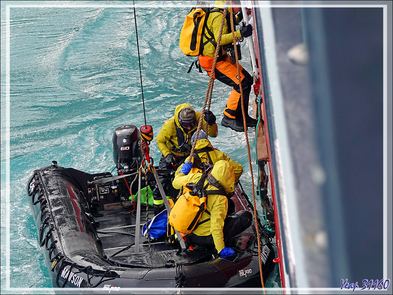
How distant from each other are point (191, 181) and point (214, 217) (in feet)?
1.19

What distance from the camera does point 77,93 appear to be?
901 centimetres

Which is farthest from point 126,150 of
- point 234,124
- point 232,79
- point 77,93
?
point 77,93

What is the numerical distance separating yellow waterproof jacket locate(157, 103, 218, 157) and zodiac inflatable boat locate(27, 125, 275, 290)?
29 cm

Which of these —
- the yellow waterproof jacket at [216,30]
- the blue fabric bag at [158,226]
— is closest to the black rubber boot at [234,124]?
the yellow waterproof jacket at [216,30]

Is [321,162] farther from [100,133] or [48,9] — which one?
[48,9]

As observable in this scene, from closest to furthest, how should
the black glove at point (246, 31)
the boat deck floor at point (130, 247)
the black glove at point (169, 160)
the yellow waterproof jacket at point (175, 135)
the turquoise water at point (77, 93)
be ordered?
the black glove at point (246, 31), the boat deck floor at point (130, 247), the yellow waterproof jacket at point (175, 135), the black glove at point (169, 160), the turquoise water at point (77, 93)

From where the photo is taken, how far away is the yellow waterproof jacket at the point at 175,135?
4.91 meters

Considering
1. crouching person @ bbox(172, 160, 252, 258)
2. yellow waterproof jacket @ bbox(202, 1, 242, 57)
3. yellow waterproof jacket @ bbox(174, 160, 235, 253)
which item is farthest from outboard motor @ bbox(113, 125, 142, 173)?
yellow waterproof jacket @ bbox(174, 160, 235, 253)

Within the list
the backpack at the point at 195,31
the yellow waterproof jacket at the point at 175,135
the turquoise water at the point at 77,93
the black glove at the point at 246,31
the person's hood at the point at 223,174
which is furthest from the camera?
the turquoise water at the point at 77,93

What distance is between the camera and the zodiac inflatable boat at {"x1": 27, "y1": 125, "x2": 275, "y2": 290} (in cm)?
368

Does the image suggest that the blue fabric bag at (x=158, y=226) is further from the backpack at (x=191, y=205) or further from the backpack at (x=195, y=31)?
the backpack at (x=195, y=31)

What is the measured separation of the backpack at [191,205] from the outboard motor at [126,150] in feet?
4.49

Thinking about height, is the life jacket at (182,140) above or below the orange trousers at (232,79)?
below

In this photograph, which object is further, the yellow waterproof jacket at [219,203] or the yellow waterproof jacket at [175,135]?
the yellow waterproof jacket at [175,135]
